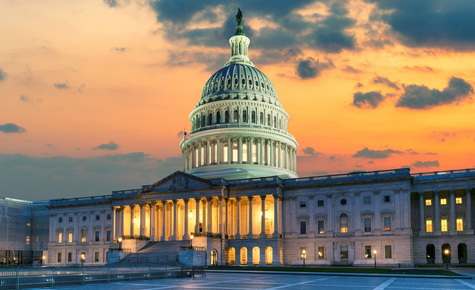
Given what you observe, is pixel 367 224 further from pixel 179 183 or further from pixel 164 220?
→ pixel 164 220

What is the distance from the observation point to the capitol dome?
404ft

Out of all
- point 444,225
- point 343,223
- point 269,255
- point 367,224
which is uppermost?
point 343,223

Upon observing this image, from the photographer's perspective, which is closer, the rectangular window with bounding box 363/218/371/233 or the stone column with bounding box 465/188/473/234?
the stone column with bounding box 465/188/473/234

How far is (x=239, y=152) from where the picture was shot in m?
124

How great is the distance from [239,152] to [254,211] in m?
20.8

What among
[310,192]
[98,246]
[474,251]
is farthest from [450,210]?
[98,246]

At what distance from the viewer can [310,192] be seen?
10025 cm

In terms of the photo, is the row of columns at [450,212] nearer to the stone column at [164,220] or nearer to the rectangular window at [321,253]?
the rectangular window at [321,253]

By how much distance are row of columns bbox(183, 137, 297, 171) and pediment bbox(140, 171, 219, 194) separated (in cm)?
1887

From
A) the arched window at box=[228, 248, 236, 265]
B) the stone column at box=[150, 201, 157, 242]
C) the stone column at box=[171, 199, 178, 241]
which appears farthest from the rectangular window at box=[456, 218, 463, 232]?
the stone column at box=[150, 201, 157, 242]

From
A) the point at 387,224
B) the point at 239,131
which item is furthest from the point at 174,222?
the point at 387,224

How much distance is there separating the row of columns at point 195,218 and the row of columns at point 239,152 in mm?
19239

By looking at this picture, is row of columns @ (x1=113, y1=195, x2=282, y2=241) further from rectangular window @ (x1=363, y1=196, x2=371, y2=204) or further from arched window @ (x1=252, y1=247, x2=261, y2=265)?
rectangular window @ (x1=363, y1=196, x2=371, y2=204)

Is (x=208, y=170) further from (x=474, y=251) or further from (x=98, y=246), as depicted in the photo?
(x=474, y=251)
